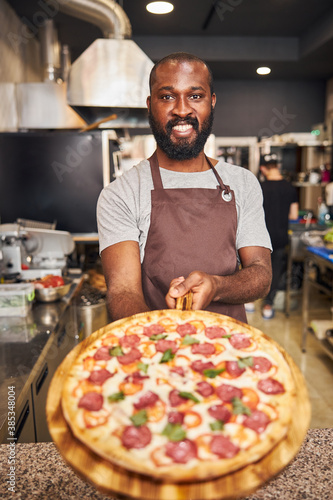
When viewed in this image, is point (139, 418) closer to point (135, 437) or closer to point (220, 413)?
point (135, 437)

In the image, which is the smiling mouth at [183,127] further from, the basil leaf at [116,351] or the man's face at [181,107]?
the basil leaf at [116,351]

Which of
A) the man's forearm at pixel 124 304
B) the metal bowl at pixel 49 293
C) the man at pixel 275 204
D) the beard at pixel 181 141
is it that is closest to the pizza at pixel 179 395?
the man's forearm at pixel 124 304

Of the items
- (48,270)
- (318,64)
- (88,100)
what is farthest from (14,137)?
(318,64)

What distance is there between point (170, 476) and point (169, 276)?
2.85 feet

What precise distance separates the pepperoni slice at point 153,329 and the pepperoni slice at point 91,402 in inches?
10.5

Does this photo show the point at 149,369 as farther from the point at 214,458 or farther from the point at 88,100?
the point at 88,100

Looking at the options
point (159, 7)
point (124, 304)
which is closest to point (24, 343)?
point (124, 304)

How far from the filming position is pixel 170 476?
0.63 meters

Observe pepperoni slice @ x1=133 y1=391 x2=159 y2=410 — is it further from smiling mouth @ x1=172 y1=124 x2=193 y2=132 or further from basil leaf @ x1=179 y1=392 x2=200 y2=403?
smiling mouth @ x1=172 y1=124 x2=193 y2=132

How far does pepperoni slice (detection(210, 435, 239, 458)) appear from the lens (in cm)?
69

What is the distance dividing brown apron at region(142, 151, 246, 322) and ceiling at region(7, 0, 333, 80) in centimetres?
357

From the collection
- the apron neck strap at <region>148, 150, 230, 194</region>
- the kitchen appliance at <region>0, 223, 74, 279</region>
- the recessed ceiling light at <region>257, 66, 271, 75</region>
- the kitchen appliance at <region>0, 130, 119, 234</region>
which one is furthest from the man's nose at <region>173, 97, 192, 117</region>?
the recessed ceiling light at <region>257, 66, 271, 75</region>

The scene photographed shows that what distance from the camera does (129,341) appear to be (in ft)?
3.35

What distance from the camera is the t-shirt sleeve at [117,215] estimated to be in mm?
1438
